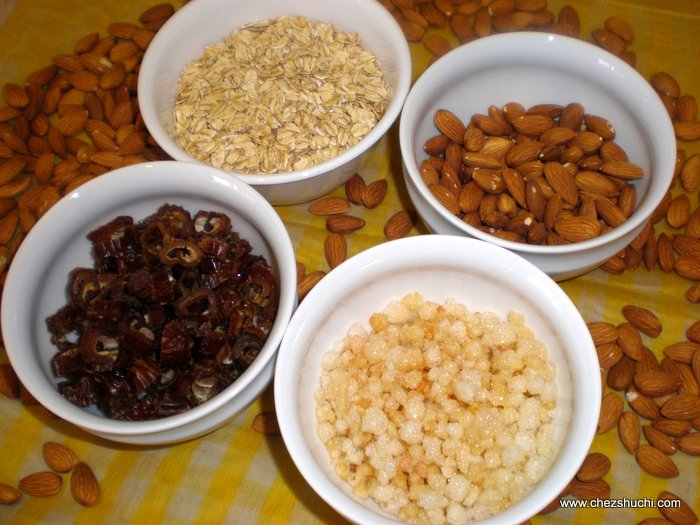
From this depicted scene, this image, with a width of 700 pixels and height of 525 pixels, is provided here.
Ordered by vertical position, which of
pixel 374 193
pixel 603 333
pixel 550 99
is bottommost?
pixel 603 333

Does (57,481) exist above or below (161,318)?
below

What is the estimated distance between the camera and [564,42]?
1.07 metres

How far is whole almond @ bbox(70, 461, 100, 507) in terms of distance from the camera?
37.6 inches

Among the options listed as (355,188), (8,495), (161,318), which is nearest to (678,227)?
(355,188)

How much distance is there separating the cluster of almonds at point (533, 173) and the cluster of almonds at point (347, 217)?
0.36 feet

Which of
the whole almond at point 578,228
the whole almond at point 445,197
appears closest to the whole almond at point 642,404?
the whole almond at point 578,228

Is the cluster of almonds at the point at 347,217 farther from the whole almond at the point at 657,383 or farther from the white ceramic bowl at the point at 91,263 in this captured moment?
the whole almond at the point at 657,383

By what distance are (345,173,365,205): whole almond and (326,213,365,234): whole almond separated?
0.04m

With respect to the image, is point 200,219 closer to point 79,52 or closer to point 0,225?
point 0,225

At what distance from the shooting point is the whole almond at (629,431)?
98 cm

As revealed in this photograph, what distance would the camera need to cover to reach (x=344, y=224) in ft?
3.65

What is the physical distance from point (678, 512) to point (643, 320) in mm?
277

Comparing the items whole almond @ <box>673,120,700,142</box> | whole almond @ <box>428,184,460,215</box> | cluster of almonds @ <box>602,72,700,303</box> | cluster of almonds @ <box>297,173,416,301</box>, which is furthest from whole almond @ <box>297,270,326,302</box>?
whole almond @ <box>673,120,700,142</box>

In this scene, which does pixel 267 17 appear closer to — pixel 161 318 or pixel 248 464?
pixel 161 318
